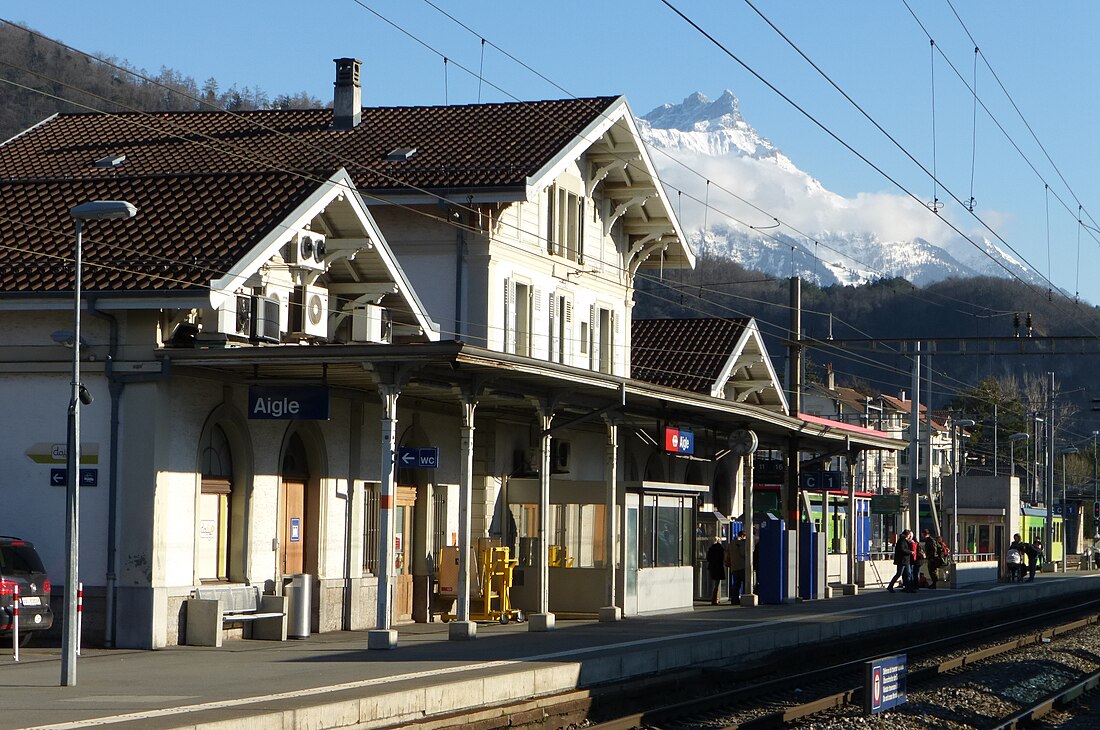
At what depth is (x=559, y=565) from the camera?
2992 cm

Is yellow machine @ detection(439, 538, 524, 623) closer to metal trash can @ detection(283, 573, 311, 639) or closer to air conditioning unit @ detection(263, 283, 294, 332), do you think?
metal trash can @ detection(283, 573, 311, 639)

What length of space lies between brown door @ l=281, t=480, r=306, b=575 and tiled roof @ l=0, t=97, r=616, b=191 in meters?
7.04

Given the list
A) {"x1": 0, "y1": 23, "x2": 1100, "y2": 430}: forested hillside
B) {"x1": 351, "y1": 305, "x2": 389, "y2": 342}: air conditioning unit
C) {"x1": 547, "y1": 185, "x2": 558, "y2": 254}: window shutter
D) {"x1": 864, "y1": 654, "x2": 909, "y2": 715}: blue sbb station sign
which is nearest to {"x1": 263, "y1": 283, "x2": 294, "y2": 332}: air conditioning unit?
{"x1": 351, "y1": 305, "x2": 389, "y2": 342}: air conditioning unit

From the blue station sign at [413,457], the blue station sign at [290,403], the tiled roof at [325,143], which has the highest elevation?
the tiled roof at [325,143]

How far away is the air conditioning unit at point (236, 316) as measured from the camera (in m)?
21.5

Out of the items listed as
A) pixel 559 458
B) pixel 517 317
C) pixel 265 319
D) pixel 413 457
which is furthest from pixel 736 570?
pixel 265 319

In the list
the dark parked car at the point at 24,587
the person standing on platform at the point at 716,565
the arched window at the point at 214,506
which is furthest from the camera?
the person standing on platform at the point at 716,565

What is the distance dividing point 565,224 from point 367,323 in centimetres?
951

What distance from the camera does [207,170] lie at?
29.4 metres

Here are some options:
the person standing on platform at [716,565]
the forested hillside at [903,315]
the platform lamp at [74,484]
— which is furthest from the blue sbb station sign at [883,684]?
the forested hillside at [903,315]

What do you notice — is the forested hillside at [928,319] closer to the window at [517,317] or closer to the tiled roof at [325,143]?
the tiled roof at [325,143]

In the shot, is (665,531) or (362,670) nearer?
(362,670)

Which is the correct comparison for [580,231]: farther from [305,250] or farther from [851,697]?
[851,697]

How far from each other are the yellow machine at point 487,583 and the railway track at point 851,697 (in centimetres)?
592
